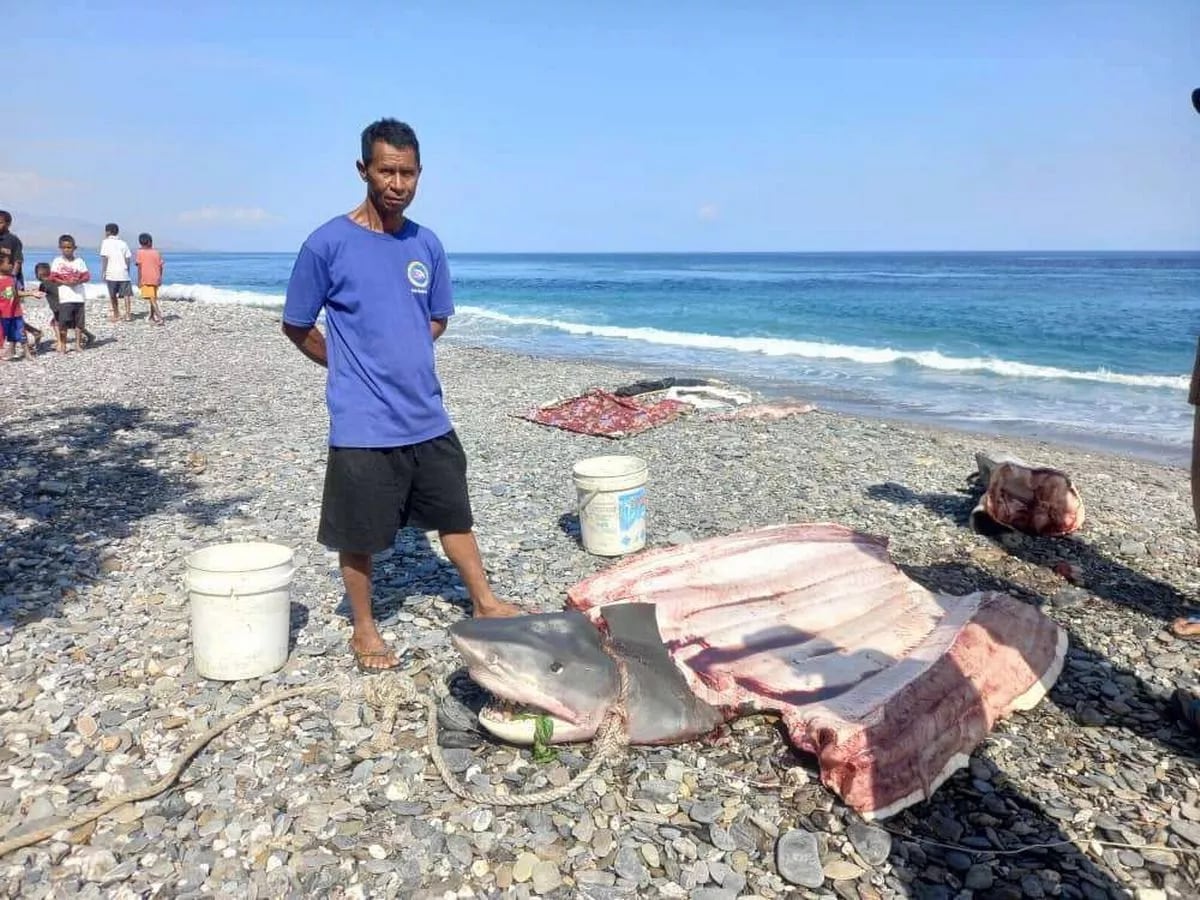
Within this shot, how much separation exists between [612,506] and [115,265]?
1661 cm

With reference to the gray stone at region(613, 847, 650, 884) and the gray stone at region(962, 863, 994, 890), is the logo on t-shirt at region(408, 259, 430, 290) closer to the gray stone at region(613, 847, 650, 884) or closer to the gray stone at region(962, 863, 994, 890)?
the gray stone at region(613, 847, 650, 884)

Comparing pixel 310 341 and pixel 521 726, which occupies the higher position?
pixel 310 341

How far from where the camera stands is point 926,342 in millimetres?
24656

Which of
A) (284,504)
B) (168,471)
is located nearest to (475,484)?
(284,504)

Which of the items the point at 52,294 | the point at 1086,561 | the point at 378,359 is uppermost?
the point at 378,359

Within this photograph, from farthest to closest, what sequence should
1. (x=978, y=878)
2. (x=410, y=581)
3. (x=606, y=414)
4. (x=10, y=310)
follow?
(x=10, y=310) → (x=606, y=414) → (x=410, y=581) → (x=978, y=878)

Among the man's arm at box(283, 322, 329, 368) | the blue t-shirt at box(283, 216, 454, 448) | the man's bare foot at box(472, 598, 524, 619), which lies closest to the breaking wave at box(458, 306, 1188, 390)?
the man's bare foot at box(472, 598, 524, 619)

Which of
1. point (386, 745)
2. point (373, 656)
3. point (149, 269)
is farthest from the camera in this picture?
point (149, 269)

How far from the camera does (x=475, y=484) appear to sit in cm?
754

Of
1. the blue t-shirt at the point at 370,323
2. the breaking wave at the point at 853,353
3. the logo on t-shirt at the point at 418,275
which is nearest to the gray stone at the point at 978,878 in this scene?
the blue t-shirt at the point at 370,323

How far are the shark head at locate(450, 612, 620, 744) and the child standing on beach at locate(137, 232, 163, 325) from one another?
17.1 meters

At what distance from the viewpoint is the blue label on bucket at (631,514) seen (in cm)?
552

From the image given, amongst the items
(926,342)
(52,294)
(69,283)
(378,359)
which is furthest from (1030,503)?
(926,342)

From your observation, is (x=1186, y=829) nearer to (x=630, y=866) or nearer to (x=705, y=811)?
(x=705, y=811)
